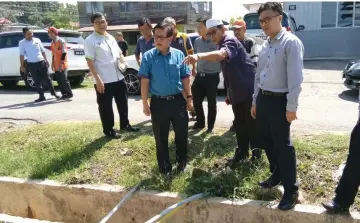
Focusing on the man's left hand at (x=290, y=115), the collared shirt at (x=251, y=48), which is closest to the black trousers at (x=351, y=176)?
the man's left hand at (x=290, y=115)

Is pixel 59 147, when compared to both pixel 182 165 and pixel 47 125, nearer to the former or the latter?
pixel 47 125

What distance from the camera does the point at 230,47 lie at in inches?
134

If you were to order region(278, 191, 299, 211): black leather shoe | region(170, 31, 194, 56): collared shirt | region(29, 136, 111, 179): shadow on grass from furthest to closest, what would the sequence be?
1. region(170, 31, 194, 56): collared shirt
2. region(29, 136, 111, 179): shadow on grass
3. region(278, 191, 299, 211): black leather shoe

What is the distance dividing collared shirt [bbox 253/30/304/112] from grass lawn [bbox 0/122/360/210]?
3.59 feet

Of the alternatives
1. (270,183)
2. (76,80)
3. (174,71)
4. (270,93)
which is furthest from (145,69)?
(76,80)

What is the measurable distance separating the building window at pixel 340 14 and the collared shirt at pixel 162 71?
13.8 metres

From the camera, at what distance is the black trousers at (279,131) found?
9.58ft

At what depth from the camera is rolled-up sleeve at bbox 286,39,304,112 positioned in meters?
2.71

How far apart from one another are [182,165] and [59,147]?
1983mm

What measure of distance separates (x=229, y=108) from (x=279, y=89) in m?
4.19

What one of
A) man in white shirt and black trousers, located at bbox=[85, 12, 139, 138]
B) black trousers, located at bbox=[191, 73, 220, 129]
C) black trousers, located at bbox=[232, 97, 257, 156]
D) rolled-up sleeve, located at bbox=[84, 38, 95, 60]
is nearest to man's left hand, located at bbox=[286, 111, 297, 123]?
black trousers, located at bbox=[232, 97, 257, 156]

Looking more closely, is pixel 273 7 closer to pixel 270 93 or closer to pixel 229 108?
pixel 270 93

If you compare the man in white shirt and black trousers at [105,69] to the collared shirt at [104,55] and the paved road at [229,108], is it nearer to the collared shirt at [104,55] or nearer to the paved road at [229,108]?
the collared shirt at [104,55]

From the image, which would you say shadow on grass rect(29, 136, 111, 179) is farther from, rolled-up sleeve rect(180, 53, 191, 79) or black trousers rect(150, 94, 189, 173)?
rolled-up sleeve rect(180, 53, 191, 79)
